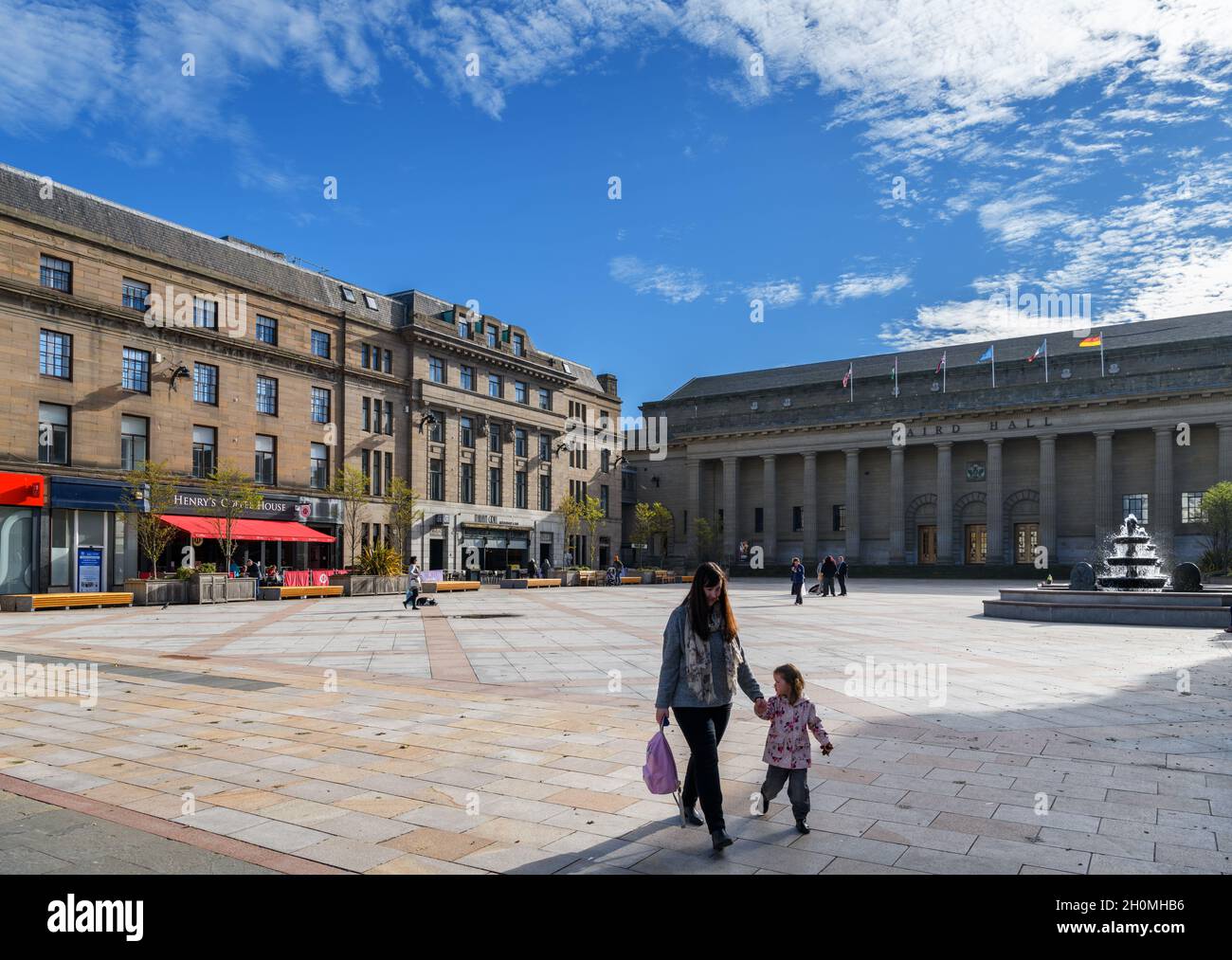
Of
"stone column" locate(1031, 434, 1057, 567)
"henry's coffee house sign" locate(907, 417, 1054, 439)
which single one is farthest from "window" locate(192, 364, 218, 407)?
"stone column" locate(1031, 434, 1057, 567)

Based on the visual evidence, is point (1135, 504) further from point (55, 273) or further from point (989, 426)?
point (55, 273)

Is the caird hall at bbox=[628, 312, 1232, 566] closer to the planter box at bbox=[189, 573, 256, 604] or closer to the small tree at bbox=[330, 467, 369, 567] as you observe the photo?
the small tree at bbox=[330, 467, 369, 567]

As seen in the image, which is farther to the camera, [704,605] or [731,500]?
[731,500]

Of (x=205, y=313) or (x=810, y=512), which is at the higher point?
(x=205, y=313)

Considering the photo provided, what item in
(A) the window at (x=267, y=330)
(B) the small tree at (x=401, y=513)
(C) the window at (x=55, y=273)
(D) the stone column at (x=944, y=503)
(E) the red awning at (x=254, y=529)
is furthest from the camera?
(D) the stone column at (x=944, y=503)

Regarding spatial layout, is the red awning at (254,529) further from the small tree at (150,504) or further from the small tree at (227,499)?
the small tree at (150,504)

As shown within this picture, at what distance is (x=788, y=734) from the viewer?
20.2 feet

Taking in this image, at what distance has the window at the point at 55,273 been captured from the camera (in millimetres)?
34500

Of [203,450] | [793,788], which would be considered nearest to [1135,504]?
[203,450]

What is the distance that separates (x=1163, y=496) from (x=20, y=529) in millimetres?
65244

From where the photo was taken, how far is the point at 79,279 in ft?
117

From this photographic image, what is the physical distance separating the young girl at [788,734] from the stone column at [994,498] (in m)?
62.4

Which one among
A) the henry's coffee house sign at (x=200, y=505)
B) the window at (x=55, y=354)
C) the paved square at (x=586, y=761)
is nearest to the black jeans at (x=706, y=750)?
the paved square at (x=586, y=761)

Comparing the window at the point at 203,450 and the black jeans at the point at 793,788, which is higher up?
the window at the point at 203,450
